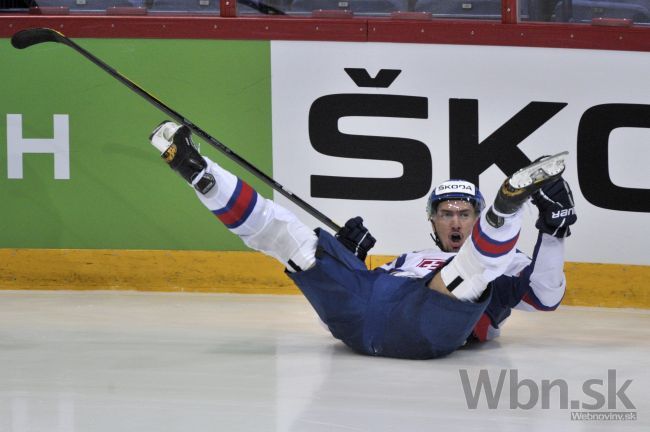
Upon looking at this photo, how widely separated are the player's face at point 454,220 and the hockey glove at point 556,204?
46cm

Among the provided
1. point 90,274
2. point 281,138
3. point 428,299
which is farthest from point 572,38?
point 90,274

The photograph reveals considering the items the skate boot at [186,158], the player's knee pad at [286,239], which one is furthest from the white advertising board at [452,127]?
the skate boot at [186,158]

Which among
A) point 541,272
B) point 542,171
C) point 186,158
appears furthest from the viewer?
point 541,272

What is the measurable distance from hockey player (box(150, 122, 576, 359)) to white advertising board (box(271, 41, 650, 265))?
1.44m

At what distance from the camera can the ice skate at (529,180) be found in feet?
12.2

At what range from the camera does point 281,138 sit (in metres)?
6.16

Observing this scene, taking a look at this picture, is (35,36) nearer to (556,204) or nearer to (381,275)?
(381,275)

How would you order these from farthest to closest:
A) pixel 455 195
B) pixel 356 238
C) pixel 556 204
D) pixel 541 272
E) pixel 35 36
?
pixel 35 36 < pixel 455 195 < pixel 356 238 < pixel 541 272 < pixel 556 204

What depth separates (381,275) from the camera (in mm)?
4406

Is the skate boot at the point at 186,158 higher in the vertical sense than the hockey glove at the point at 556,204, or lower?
higher

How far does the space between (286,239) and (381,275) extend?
1.19 feet

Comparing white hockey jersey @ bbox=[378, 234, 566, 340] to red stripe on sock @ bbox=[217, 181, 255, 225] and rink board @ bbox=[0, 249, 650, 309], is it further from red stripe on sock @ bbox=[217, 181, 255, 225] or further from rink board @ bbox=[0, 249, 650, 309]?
rink board @ bbox=[0, 249, 650, 309]

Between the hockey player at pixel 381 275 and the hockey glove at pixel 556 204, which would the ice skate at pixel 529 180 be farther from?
the hockey glove at pixel 556 204

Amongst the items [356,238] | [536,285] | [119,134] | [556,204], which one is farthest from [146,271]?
[556,204]
